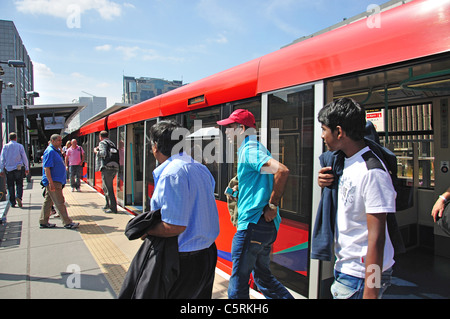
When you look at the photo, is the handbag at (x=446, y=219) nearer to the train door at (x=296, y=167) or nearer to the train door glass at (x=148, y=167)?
the train door at (x=296, y=167)

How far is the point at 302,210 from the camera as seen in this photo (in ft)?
8.68

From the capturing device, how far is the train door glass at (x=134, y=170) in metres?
7.43

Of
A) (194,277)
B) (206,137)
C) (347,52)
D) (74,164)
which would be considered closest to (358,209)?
(194,277)

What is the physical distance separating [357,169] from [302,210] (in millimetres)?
1204

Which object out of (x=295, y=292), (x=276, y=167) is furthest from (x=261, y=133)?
(x=295, y=292)

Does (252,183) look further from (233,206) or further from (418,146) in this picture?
(418,146)

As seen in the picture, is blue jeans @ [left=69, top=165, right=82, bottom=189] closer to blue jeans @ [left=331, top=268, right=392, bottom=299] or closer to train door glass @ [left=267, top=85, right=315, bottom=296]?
train door glass @ [left=267, top=85, right=315, bottom=296]

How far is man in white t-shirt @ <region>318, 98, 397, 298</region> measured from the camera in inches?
55.1

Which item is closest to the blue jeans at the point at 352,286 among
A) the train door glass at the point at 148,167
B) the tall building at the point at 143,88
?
the train door glass at the point at 148,167

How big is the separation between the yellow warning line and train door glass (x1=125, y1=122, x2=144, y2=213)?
123cm

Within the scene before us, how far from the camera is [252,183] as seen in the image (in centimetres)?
240

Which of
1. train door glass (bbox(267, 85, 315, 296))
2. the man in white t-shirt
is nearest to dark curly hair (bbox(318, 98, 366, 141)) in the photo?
the man in white t-shirt
